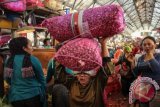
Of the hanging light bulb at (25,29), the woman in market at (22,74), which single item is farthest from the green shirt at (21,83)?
the hanging light bulb at (25,29)

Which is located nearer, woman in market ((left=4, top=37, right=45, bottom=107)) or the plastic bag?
the plastic bag

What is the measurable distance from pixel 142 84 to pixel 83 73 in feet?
5.23

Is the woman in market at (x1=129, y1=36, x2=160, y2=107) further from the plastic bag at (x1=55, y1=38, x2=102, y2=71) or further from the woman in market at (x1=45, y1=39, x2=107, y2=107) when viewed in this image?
the plastic bag at (x1=55, y1=38, x2=102, y2=71)

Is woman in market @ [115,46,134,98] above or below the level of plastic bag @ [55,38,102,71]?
below

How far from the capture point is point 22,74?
10.9ft

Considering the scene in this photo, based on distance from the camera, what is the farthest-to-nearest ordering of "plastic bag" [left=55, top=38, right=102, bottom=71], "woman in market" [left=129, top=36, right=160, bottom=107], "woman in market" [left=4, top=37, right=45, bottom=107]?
"woman in market" [left=129, top=36, right=160, bottom=107] → "woman in market" [left=4, top=37, right=45, bottom=107] → "plastic bag" [left=55, top=38, right=102, bottom=71]

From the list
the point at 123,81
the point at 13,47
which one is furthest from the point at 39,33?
the point at 13,47

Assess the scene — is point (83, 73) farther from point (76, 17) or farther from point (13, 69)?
point (13, 69)

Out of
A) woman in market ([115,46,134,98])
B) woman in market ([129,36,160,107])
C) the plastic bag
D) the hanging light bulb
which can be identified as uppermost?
the hanging light bulb

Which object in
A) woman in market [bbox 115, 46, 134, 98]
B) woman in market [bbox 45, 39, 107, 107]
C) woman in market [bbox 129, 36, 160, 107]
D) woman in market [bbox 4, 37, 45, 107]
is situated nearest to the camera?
woman in market [bbox 45, 39, 107, 107]

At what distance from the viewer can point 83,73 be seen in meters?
2.30

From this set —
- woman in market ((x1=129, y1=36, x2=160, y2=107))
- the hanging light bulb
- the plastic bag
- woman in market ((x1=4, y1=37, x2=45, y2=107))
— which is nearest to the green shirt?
woman in market ((x1=4, y1=37, x2=45, y2=107))

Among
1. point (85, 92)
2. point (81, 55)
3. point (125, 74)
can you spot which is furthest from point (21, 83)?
point (125, 74)

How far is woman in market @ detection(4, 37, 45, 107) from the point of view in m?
3.33
